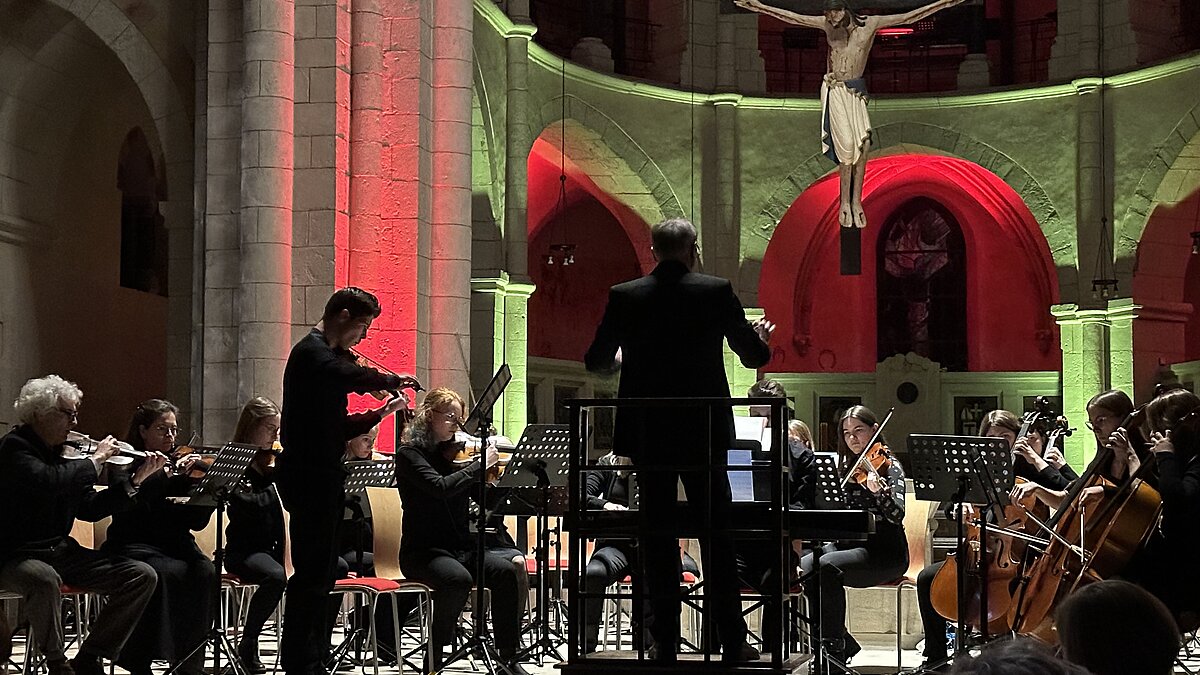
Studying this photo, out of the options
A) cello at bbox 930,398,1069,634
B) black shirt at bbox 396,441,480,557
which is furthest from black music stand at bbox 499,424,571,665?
cello at bbox 930,398,1069,634

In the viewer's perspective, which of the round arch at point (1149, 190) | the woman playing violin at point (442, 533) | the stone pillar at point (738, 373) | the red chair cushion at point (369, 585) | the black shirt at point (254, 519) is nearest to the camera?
the red chair cushion at point (369, 585)

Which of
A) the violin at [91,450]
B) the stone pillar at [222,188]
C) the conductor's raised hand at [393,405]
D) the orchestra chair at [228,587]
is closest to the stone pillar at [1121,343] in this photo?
the stone pillar at [222,188]

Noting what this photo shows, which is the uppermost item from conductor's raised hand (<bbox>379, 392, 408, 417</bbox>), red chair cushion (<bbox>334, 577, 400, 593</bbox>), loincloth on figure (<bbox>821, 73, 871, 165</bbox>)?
loincloth on figure (<bbox>821, 73, 871, 165</bbox>)

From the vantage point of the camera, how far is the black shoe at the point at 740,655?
545cm

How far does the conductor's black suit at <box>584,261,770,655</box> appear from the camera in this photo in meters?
5.43

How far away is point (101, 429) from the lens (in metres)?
13.8

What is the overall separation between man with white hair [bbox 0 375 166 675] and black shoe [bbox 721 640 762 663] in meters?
2.40

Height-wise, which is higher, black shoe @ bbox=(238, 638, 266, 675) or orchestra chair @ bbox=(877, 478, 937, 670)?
orchestra chair @ bbox=(877, 478, 937, 670)

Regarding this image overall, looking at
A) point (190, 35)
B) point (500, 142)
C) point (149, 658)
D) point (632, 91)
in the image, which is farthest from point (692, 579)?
point (632, 91)

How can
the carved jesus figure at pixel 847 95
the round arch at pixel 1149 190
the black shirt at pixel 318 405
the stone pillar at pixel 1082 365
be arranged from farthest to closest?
the stone pillar at pixel 1082 365 < the round arch at pixel 1149 190 < the carved jesus figure at pixel 847 95 < the black shirt at pixel 318 405

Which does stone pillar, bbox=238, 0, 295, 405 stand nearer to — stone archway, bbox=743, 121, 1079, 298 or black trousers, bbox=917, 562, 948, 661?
black trousers, bbox=917, 562, 948, 661

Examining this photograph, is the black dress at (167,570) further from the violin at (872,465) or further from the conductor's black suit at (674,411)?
the violin at (872,465)

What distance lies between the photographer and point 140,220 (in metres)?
14.7

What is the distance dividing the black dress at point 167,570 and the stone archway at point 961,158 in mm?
11972
